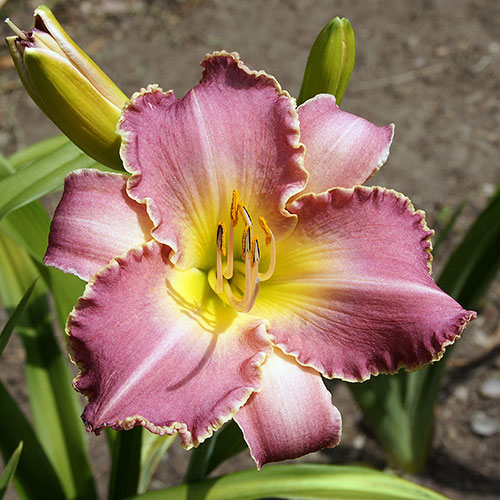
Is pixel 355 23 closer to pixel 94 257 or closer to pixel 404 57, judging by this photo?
pixel 404 57

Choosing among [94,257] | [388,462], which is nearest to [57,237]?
[94,257]

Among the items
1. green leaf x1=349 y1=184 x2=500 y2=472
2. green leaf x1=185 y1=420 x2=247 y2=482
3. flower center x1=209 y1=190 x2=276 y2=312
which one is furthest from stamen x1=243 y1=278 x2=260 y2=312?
green leaf x1=349 y1=184 x2=500 y2=472

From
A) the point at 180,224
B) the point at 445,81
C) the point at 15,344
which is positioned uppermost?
the point at 180,224

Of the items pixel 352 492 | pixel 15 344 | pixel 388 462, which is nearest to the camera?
pixel 352 492

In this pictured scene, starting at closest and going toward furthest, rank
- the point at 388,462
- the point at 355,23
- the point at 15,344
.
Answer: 1. the point at 388,462
2. the point at 15,344
3. the point at 355,23

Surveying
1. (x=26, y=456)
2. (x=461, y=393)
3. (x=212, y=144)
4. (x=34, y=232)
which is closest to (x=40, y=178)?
(x=34, y=232)

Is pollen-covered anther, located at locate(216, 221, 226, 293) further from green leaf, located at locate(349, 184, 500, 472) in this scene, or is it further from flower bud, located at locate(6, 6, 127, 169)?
green leaf, located at locate(349, 184, 500, 472)
